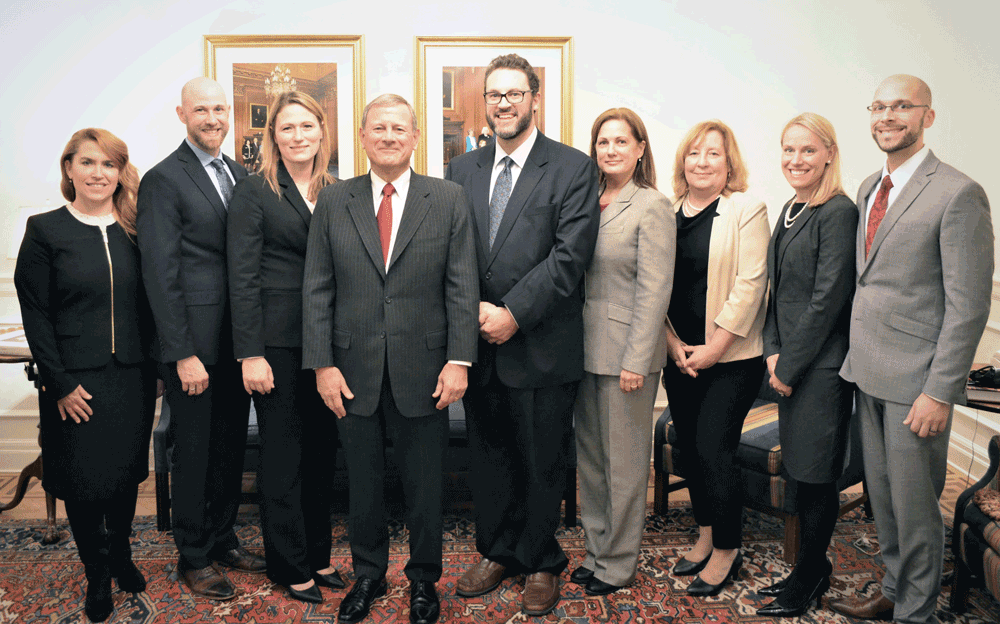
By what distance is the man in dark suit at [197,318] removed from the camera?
238 cm

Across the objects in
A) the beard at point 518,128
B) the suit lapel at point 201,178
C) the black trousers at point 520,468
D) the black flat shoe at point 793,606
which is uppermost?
the beard at point 518,128

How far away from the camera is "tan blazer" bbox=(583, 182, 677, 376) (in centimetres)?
239

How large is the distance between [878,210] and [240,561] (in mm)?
2848

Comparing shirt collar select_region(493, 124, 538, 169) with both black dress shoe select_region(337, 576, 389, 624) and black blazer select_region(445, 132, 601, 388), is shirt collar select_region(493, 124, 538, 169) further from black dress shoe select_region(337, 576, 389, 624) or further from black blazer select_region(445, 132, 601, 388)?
black dress shoe select_region(337, 576, 389, 624)

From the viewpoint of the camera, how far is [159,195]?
7.87 ft

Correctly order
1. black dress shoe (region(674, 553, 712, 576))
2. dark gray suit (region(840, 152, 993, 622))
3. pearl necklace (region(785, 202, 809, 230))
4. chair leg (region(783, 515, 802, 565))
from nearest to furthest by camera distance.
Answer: dark gray suit (region(840, 152, 993, 622))
pearl necklace (region(785, 202, 809, 230))
black dress shoe (region(674, 553, 712, 576))
chair leg (region(783, 515, 802, 565))

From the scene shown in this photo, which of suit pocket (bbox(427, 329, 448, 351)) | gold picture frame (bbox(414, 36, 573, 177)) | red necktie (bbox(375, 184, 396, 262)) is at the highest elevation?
gold picture frame (bbox(414, 36, 573, 177))

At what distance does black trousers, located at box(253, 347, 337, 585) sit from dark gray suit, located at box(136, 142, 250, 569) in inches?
9.1

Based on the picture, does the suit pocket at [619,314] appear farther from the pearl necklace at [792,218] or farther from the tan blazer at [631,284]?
the pearl necklace at [792,218]

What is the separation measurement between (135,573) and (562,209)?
223 centimetres

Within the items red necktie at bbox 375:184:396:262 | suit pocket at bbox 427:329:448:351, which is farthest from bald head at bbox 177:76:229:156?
suit pocket at bbox 427:329:448:351

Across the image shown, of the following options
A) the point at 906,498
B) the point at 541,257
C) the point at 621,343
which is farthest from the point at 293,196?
the point at 906,498

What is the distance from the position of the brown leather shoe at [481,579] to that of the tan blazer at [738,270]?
1228mm

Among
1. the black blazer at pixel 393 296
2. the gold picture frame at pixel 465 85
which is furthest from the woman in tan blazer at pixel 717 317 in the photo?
the gold picture frame at pixel 465 85
